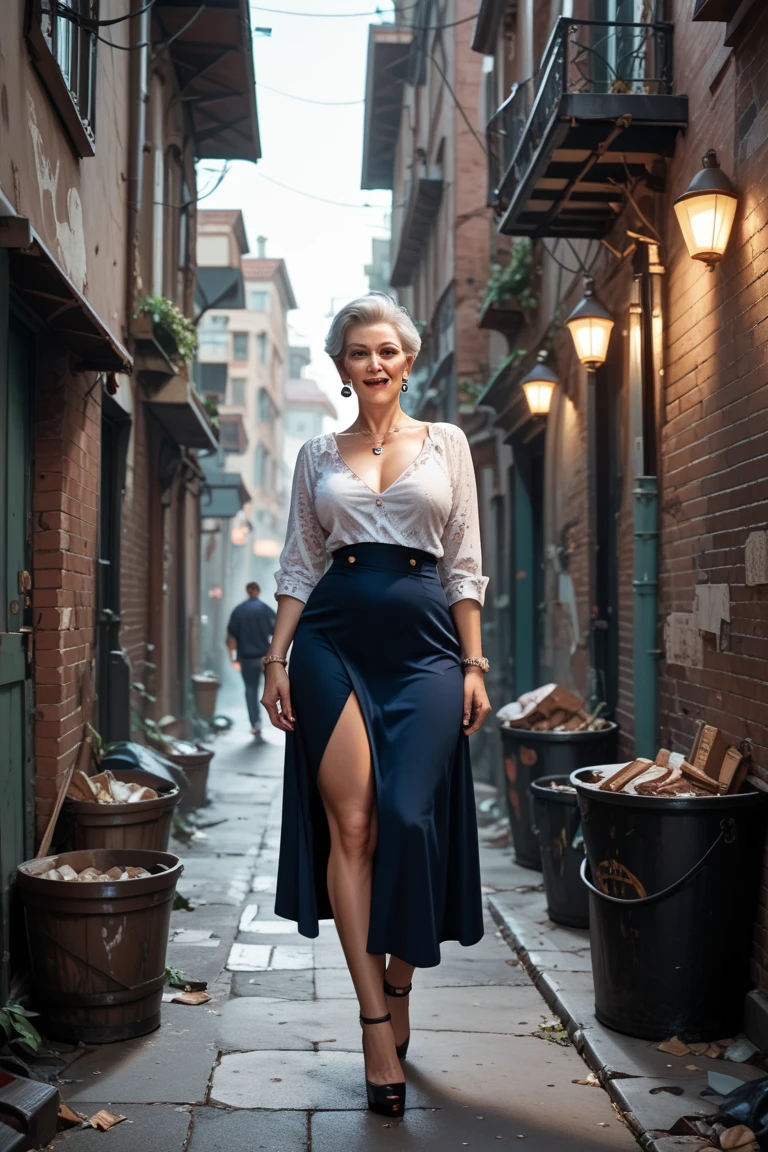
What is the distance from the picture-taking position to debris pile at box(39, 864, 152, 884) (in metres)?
4.37

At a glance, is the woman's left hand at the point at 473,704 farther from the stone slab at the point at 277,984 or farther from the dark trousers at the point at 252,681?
the dark trousers at the point at 252,681

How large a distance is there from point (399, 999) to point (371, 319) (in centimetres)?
215

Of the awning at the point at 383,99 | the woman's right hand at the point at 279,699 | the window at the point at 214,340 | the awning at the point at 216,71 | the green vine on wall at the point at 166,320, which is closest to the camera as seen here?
the woman's right hand at the point at 279,699

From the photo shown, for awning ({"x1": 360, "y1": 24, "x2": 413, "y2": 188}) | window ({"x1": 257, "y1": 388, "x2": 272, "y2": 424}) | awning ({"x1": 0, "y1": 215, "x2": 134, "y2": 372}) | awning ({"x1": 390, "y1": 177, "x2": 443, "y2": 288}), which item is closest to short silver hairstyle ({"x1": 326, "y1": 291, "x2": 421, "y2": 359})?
awning ({"x1": 0, "y1": 215, "x2": 134, "y2": 372})

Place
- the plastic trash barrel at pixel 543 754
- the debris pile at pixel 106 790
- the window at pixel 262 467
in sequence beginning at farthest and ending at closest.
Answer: the window at pixel 262 467 → the plastic trash barrel at pixel 543 754 → the debris pile at pixel 106 790

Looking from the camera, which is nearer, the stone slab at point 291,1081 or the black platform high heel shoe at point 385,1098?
the black platform high heel shoe at point 385,1098

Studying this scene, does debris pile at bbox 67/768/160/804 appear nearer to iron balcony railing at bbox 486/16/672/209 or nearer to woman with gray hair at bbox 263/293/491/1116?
woman with gray hair at bbox 263/293/491/1116

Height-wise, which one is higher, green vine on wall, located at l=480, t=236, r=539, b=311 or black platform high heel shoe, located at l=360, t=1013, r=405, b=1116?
green vine on wall, located at l=480, t=236, r=539, b=311

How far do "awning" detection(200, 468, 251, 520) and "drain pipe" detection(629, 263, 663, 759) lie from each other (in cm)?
1415

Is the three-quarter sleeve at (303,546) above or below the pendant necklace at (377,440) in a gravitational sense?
below

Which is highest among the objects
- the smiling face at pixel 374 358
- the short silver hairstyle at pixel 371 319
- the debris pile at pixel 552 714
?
the short silver hairstyle at pixel 371 319

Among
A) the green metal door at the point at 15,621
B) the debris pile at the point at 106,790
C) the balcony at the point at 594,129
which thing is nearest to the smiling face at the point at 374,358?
the green metal door at the point at 15,621

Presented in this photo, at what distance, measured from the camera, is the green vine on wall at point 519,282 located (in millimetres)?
10703

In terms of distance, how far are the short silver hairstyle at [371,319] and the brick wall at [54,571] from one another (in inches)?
68.9
